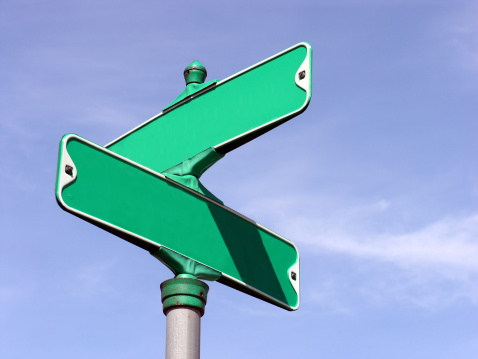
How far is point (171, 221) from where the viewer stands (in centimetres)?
239

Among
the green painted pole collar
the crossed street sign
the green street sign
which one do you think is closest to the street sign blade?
the crossed street sign

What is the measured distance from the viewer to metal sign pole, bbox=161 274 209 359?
7.07 feet

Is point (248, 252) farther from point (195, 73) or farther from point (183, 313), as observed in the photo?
point (195, 73)

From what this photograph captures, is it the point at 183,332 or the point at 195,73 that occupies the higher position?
the point at 195,73

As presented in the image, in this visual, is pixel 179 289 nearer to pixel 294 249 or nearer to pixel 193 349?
pixel 193 349

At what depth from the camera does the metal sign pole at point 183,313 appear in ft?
7.07

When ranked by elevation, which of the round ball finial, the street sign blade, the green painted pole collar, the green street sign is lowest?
the green painted pole collar

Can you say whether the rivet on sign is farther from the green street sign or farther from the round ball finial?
the round ball finial

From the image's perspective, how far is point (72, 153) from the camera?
219 cm

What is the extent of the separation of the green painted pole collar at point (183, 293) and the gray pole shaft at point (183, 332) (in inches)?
0.6

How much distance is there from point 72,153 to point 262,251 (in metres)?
0.85

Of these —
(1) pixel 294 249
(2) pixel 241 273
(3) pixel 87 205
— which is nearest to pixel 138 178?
(3) pixel 87 205

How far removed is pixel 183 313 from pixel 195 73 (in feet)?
3.23

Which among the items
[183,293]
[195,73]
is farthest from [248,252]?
[195,73]
